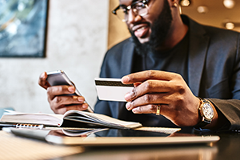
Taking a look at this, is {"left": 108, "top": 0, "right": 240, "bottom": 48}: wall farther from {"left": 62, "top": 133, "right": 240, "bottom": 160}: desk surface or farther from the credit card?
{"left": 62, "top": 133, "right": 240, "bottom": 160}: desk surface

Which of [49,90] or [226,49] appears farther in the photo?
[226,49]

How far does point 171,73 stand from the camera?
2.03 feet

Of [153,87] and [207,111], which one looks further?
[207,111]

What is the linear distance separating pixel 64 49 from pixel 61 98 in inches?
48.9

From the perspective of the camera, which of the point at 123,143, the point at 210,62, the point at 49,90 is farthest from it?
the point at 210,62

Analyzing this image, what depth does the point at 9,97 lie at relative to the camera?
84.4 inches

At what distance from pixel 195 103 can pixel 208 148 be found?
321 mm

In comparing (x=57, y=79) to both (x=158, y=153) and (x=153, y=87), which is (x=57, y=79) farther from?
(x=158, y=153)

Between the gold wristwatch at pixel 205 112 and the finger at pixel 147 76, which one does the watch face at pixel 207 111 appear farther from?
the finger at pixel 147 76

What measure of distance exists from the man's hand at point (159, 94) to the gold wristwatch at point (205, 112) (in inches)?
1.7

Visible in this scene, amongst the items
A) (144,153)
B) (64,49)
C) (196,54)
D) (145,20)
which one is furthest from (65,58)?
(144,153)

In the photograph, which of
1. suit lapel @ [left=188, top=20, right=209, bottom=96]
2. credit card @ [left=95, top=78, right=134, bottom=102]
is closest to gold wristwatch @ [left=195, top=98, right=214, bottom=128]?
credit card @ [left=95, top=78, right=134, bottom=102]

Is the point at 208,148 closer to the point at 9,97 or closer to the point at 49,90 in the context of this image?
the point at 49,90

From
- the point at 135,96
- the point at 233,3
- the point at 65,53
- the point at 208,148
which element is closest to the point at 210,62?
the point at 135,96
